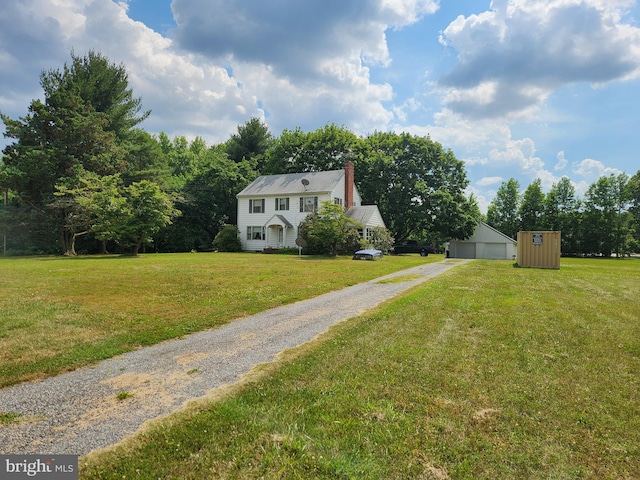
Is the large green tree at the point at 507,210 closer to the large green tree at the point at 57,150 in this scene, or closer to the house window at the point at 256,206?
the house window at the point at 256,206

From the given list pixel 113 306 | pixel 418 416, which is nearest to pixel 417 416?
pixel 418 416

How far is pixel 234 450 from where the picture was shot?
2758mm

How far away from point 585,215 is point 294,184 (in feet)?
150

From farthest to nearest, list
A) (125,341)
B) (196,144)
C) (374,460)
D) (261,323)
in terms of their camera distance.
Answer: (196,144) < (261,323) < (125,341) < (374,460)

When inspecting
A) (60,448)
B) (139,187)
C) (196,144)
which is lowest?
(60,448)

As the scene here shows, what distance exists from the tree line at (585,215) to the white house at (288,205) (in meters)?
34.3

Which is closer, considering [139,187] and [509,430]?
[509,430]

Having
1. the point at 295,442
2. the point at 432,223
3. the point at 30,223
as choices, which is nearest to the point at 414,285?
the point at 295,442

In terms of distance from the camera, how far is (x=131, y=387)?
3.98 m

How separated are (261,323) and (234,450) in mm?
4239

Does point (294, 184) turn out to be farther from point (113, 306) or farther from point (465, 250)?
point (113, 306)

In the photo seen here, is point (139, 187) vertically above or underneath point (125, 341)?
above

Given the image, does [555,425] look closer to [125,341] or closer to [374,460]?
[374,460]

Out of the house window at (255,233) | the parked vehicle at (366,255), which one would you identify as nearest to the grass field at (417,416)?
the parked vehicle at (366,255)
